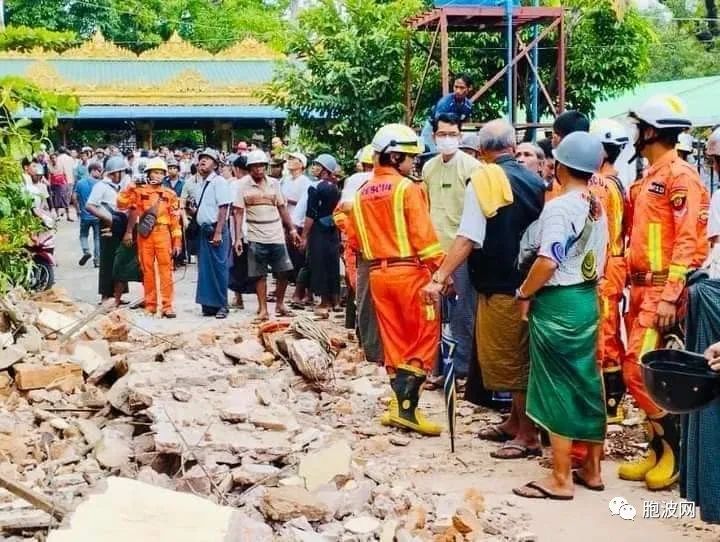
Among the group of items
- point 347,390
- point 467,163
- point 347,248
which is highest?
point 467,163

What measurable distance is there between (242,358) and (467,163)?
206cm

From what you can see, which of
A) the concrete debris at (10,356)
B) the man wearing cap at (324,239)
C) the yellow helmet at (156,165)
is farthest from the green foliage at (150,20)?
the concrete debris at (10,356)

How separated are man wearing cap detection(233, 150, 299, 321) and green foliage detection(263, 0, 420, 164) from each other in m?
2.90

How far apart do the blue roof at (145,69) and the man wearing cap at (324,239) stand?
22.1m

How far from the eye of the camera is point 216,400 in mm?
5652

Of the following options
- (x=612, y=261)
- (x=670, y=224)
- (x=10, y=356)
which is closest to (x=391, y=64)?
(x=10, y=356)

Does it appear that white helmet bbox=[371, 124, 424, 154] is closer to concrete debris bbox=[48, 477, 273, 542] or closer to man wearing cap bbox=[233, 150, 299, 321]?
concrete debris bbox=[48, 477, 273, 542]

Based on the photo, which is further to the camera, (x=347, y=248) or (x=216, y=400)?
(x=347, y=248)

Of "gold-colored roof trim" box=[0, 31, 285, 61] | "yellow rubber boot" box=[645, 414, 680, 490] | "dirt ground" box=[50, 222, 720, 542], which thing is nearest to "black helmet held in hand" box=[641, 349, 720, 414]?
"dirt ground" box=[50, 222, 720, 542]

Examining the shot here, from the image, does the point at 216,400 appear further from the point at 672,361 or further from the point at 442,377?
the point at 672,361

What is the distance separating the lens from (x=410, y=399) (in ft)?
19.7

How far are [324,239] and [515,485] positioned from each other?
5.87 m

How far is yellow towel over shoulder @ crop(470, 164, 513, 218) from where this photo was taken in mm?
5328

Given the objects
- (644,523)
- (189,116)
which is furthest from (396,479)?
(189,116)
